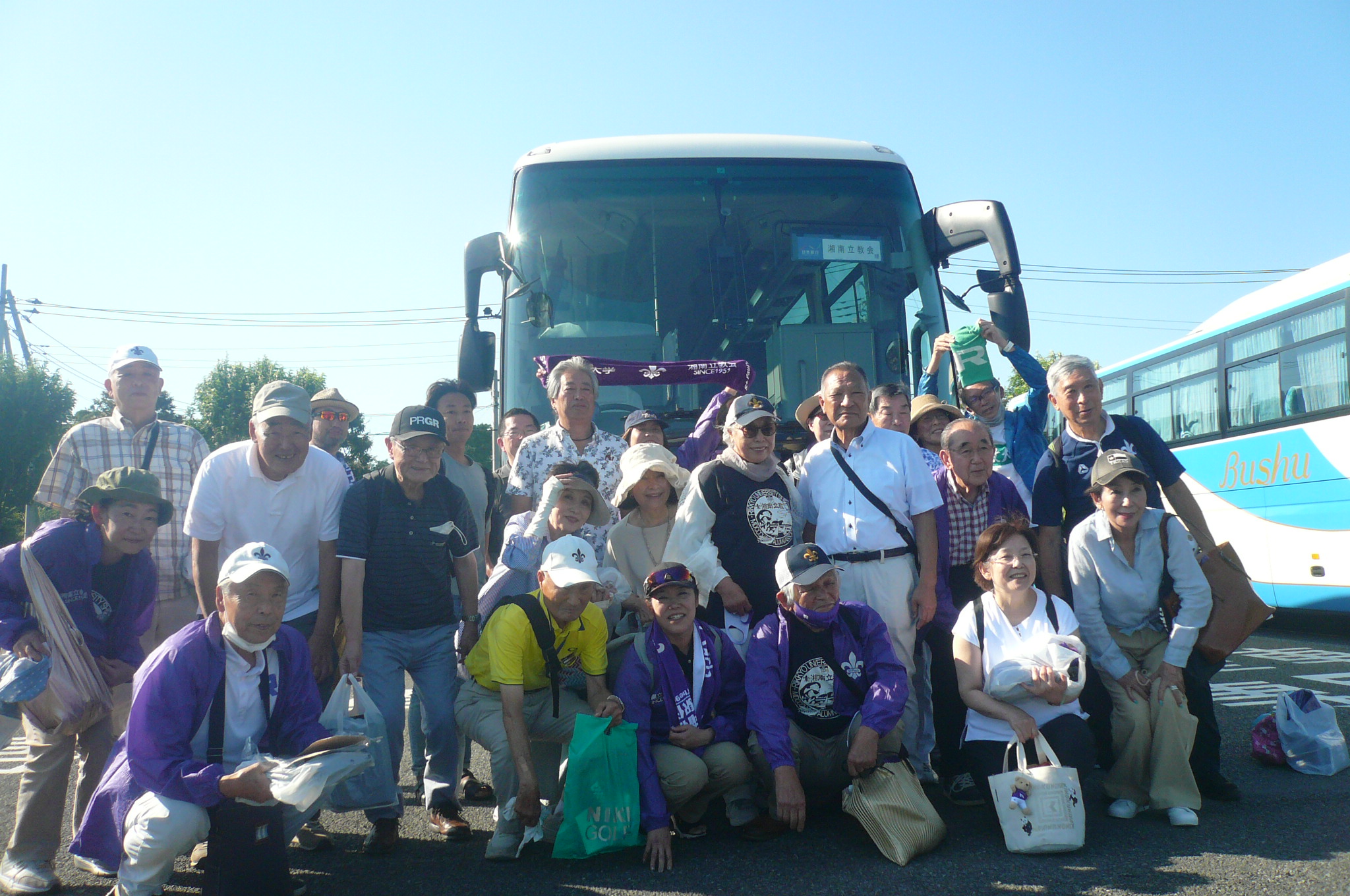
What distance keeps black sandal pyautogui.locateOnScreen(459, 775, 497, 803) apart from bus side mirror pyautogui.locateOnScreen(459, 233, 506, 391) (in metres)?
2.35

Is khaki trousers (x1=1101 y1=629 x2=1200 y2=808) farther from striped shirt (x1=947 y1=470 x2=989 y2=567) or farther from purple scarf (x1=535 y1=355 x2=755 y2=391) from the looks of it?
purple scarf (x1=535 y1=355 x2=755 y2=391)

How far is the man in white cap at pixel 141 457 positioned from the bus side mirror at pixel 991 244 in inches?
180

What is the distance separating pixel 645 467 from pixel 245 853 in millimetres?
2188

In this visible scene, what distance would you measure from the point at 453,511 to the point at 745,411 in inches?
57.2

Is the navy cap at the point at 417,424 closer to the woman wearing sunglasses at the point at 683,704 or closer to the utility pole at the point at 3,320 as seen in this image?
the woman wearing sunglasses at the point at 683,704

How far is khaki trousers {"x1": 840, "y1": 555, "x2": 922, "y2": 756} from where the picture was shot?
13.8 feet

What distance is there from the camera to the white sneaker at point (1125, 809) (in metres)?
3.82

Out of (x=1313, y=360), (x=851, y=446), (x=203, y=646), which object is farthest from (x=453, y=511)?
(x=1313, y=360)

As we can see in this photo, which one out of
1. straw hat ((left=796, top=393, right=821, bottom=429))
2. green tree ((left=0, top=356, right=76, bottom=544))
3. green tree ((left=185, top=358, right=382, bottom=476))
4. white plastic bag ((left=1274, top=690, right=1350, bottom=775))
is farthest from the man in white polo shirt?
green tree ((left=185, top=358, right=382, bottom=476))

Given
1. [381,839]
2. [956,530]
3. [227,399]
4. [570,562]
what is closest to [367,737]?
[381,839]

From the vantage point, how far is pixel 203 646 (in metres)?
3.27

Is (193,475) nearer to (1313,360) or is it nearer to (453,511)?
(453,511)

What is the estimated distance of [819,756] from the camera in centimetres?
387

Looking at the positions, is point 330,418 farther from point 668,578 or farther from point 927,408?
point 927,408
